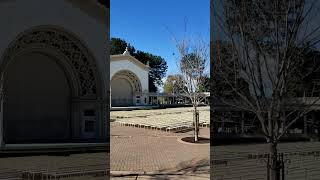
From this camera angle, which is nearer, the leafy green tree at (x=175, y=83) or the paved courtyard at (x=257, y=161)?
the paved courtyard at (x=257, y=161)

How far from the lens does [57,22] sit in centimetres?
529

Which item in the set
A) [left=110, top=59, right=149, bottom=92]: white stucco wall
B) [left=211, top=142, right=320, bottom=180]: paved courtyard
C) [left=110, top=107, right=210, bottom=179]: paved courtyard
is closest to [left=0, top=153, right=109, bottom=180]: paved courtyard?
[left=110, top=107, right=210, bottom=179]: paved courtyard

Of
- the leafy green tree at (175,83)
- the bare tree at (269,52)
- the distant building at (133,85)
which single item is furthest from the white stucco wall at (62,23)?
the distant building at (133,85)

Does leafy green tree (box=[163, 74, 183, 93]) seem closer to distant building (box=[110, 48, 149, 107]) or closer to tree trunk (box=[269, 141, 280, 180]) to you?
distant building (box=[110, 48, 149, 107])

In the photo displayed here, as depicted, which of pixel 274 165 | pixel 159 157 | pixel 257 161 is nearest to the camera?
pixel 274 165

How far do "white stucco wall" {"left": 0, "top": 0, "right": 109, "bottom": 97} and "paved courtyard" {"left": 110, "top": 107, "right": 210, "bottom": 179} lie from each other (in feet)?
13.3

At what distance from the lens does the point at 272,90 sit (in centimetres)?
511

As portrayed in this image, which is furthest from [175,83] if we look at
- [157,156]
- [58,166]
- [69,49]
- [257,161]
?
[69,49]

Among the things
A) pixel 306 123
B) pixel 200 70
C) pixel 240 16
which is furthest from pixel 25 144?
pixel 200 70

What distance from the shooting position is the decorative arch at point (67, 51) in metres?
5.02

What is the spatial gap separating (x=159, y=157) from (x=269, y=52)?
23.9 ft

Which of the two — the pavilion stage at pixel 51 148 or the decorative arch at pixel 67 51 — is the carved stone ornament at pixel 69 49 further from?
the pavilion stage at pixel 51 148

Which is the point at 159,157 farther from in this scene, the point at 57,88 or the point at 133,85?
the point at 133,85

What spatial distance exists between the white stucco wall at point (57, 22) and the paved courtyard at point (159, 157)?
13.3 feet
